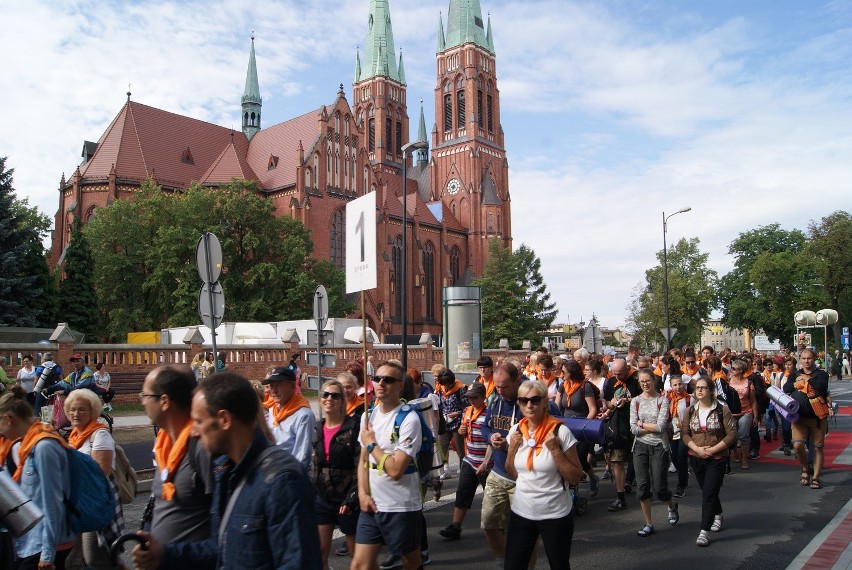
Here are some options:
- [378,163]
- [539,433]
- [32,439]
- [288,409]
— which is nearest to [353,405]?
[288,409]

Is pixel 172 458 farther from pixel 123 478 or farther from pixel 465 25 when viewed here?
pixel 465 25

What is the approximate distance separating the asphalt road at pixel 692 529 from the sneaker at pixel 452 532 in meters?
0.06

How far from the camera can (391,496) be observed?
14.1 feet

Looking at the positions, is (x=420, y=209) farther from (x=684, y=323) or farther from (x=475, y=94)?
(x=684, y=323)

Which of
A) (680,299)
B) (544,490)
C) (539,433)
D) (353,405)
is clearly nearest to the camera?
(544,490)

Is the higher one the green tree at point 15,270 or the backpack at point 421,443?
the green tree at point 15,270

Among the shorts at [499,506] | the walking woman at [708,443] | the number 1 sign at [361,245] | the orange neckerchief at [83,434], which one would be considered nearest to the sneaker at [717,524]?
the walking woman at [708,443]

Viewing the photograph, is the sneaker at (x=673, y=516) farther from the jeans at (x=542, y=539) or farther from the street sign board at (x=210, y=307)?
the street sign board at (x=210, y=307)

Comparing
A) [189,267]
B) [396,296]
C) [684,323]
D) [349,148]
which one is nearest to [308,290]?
[189,267]

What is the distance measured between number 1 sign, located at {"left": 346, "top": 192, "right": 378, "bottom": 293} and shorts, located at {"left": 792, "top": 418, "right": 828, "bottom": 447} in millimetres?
6974

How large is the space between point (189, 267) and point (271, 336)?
859 centimetres

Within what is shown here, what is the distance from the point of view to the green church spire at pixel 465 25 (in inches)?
2876

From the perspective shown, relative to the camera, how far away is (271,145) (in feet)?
183

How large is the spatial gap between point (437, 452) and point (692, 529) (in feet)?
12.4
